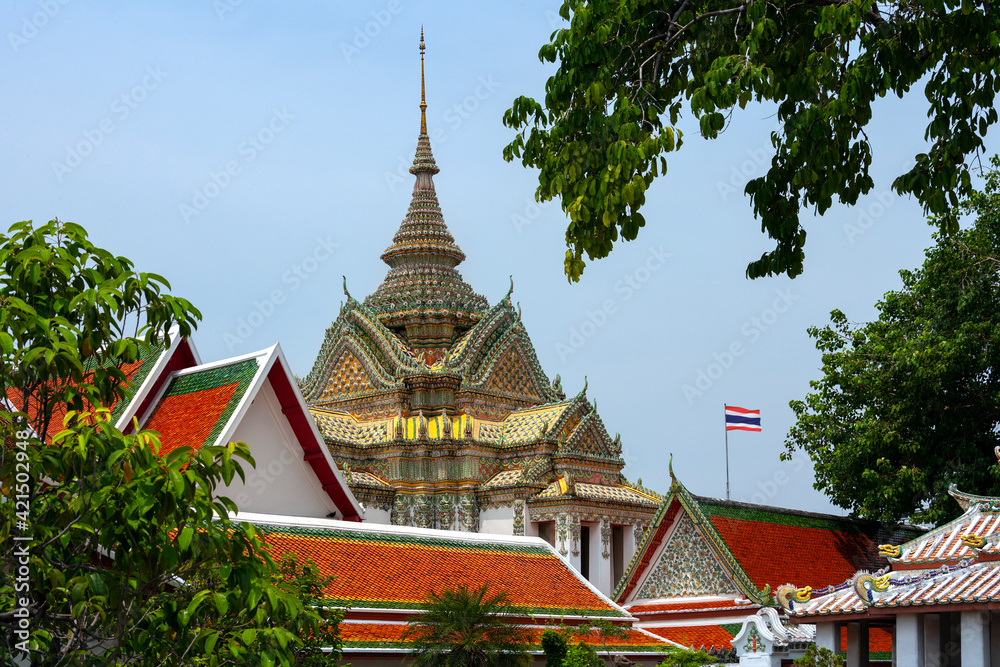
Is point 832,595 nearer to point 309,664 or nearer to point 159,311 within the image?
point 309,664

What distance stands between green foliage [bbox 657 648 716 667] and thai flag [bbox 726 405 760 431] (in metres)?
11.1

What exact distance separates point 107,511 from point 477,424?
2705 cm

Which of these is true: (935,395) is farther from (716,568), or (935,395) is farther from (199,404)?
(199,404)

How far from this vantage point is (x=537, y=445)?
32.0m

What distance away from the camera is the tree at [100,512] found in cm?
635

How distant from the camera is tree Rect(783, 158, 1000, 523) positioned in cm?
2312

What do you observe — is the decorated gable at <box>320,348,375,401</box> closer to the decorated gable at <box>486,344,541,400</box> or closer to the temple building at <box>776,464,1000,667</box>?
the decorated gable at <box>486,344,541,400</box>

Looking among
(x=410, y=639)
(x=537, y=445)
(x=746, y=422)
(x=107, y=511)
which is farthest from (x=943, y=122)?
(x=537, y=445)

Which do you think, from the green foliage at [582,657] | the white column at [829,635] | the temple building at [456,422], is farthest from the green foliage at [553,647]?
the temple building at [456,422]

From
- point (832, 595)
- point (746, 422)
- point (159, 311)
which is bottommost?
point (832, 595)

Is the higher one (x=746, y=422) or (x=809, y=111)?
(x=746, y=422)

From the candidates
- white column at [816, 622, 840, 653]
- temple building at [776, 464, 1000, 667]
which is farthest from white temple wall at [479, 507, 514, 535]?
white column at [816, 622, 840, 653]

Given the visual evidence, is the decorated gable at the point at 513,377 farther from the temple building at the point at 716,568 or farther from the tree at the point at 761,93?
the tree at the point at 761,93

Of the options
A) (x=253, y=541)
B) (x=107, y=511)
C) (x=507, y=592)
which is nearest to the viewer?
(x=107, y=511)
